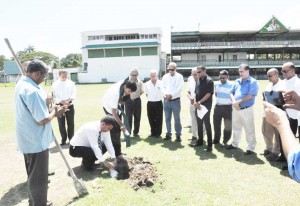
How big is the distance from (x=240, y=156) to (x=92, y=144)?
141 inches

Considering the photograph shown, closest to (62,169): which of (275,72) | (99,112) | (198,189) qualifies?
(198,189)

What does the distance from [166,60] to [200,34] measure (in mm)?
9008

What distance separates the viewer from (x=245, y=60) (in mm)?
52531

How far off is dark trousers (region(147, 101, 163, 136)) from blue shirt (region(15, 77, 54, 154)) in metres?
5.26

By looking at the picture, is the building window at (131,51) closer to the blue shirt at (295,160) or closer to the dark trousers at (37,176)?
the dark trousers at (37,176)

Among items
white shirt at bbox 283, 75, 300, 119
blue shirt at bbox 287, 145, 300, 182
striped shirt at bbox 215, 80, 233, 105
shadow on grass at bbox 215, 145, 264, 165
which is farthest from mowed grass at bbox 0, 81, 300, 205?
blue shirt at bbox 287, 145, 300, 182

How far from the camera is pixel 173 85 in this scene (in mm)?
8727

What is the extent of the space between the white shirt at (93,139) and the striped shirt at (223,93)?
3.41 meters

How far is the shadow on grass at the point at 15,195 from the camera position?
4.85m

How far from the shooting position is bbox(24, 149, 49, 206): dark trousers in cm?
408

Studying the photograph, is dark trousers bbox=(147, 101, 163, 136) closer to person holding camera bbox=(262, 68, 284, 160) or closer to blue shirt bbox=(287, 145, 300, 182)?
person holding camera bbox=(262, 68, 284, 160)

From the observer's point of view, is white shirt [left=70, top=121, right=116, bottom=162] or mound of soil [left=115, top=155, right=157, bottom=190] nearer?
mound of soil [left=115, top=155, right=157, bottom=190]

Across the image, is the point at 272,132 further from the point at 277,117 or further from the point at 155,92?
the point at 277,117

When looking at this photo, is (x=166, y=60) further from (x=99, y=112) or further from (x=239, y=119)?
(x=239, y=119)
